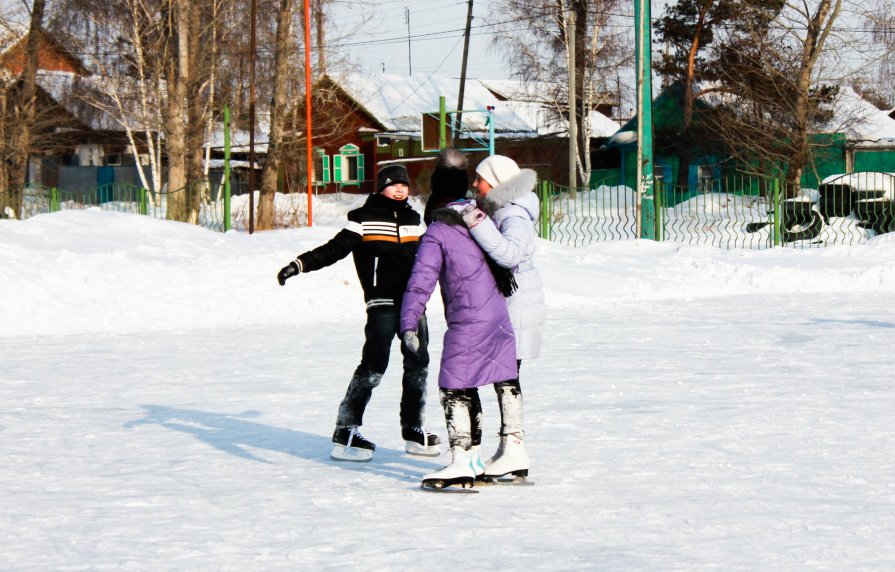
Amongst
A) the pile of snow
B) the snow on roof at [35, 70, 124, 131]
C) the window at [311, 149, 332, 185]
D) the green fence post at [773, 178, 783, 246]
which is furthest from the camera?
the window at [311, 149, 332, 185]

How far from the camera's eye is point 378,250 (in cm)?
601

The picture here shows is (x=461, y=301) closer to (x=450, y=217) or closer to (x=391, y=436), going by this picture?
(x=450, y=217)

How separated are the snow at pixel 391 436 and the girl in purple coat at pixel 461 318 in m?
0.25

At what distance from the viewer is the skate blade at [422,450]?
6.08 meters

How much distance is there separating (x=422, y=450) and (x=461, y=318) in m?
1.16

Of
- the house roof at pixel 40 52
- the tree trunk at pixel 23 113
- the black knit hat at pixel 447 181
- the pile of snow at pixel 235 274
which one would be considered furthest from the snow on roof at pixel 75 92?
the black knit hat at pixel 447 181

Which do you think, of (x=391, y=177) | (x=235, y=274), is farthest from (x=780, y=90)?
(x=391, y=177)

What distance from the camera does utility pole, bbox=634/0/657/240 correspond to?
2133 centimetres

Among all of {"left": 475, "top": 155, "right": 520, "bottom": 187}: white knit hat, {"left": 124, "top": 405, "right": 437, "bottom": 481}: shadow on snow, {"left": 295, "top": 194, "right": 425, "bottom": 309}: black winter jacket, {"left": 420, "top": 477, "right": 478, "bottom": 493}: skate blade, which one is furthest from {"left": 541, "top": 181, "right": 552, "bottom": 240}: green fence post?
{"left": 420, "top": 477, "right": 478, "bottom": 493}: skate blade

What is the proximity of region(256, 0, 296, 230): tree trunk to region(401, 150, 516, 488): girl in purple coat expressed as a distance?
21.8m

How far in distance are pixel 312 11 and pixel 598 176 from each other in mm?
16572

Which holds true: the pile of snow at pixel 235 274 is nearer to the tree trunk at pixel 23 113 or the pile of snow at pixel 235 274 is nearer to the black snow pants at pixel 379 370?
the black snow pants at pixel 379 370

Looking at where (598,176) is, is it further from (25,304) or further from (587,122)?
(25,304)

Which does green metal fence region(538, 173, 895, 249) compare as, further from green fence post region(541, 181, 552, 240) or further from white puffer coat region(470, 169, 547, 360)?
Result: white puffer coat region(470, 169, 547, 360)
